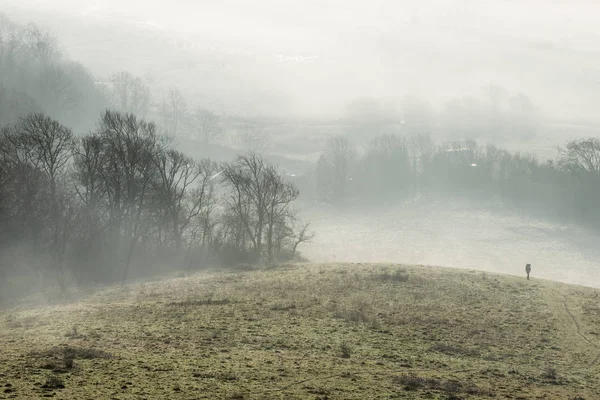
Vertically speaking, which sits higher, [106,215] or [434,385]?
[106,215]

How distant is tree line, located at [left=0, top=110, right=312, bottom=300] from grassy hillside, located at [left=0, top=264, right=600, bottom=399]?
17.7 m

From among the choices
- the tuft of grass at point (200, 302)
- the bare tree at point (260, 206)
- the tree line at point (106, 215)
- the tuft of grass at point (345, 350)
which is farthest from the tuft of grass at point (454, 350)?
the bare tree at point (260, 206)

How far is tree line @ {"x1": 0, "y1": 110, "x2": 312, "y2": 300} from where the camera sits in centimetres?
6188

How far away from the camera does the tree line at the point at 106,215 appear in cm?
6188

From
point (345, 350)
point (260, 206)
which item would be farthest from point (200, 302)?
point (260, 206)

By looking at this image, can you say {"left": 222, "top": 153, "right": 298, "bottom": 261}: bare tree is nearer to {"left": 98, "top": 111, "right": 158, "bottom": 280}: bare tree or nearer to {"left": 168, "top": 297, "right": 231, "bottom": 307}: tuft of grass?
{"left": 98, "top": 111, "right": 158, "bottom": 280}: bare tree

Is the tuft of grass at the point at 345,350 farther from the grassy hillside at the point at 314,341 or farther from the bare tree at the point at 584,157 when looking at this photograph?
the bare tree at the point at 584,157

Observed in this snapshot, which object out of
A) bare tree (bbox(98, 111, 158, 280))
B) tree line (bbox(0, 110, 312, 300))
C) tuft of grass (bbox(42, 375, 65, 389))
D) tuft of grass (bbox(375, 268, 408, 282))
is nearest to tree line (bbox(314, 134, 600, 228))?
tree line (bbox(0, 110, 312, 300))

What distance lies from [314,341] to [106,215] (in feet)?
162

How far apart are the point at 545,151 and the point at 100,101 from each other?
117m

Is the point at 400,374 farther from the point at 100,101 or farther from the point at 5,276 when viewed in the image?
the point at 100,101

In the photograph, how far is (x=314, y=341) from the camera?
3067 centimetres

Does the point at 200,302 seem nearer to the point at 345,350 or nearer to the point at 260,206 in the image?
the point at 345,350

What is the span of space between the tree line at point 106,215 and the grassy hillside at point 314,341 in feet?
58.0
